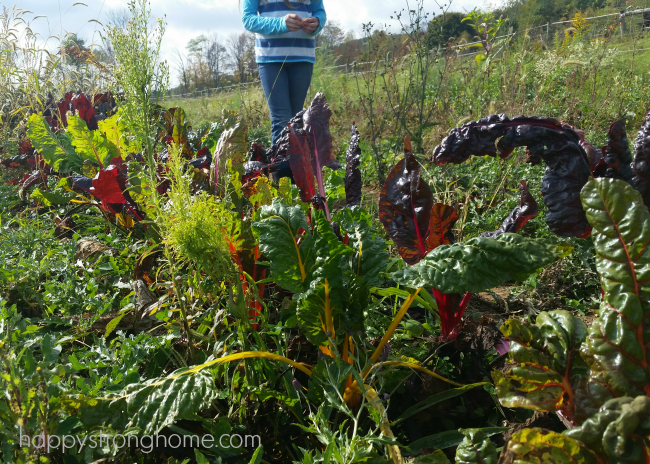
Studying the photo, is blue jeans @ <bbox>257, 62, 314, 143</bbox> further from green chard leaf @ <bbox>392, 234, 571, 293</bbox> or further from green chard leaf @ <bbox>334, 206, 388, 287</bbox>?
green chard leaf @ <bbox>392, 234, 571, 293</bbox>

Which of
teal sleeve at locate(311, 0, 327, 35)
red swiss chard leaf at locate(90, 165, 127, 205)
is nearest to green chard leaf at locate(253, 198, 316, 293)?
red swiss chard leaf at locate(90, 165, 127, 205)

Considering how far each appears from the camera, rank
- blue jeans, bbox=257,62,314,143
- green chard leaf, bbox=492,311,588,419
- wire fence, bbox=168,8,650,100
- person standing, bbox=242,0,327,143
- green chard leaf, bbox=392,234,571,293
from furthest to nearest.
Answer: wire fence, bbox=168,8,650,100 → blue jeans, bbox=257,62,314,143 → person standing, bbox=242,0,327,143 → green chard leaf, bbox=392,234,571,293 → green chard leaf, bbox=492,311,588,419

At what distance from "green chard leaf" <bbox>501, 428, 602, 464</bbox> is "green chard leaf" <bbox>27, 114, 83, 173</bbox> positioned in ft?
11.2

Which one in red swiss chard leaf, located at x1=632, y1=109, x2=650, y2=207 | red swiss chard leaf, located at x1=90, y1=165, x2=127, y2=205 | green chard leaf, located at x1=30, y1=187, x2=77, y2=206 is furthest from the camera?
green chard leaf, located at x1=30, y1=187, x2=77, y2=206

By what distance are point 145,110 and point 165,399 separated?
996 millimetres

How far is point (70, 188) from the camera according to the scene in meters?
3.27

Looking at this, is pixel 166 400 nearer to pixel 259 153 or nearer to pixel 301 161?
pixel 301 161

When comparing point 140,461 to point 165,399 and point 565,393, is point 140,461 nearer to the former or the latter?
point 165,399

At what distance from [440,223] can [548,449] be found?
2.92 ft

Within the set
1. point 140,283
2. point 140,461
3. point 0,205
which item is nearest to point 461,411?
point 140,461

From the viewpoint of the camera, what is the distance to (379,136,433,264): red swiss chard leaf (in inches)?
67.9

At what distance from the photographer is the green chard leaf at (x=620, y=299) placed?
3.05ft

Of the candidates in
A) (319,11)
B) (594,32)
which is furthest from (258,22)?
(594,32)

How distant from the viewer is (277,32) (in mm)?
3730
